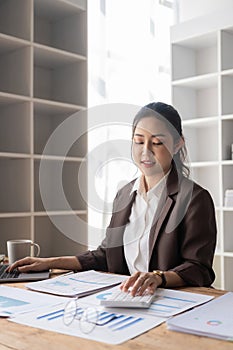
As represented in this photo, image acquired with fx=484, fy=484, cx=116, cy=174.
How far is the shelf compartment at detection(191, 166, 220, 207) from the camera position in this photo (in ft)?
12.9

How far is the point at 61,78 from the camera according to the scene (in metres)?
3.52

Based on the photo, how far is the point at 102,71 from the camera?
3.83 meters

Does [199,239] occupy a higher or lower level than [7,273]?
higher

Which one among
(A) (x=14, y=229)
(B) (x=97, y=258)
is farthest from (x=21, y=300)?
(A) (x=14, y=229)

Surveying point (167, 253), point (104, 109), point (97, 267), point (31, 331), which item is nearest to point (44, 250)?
point (97, 267)

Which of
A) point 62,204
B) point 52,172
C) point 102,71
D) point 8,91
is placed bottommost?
point 62,204

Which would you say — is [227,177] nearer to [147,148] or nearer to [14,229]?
[14,229]

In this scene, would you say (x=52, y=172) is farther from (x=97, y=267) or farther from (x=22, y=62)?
(x=97, y=267)

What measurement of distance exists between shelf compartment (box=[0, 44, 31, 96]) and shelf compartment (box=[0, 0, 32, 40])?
0.34 feet

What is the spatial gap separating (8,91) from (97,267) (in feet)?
5.32

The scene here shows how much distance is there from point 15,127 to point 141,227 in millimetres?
1478

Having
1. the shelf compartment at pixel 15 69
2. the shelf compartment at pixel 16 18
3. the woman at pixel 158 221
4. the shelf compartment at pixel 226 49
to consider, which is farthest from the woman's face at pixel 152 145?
the shelf compartment at pixel 226 49

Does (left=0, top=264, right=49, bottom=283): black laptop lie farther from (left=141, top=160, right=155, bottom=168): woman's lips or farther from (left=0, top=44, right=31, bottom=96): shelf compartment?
(left=0, top=44, right=31, bottom=96): shelf compartment

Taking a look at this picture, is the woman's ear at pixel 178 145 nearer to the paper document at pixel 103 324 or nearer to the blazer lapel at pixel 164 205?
the blazer lapel at pixel 164 205
